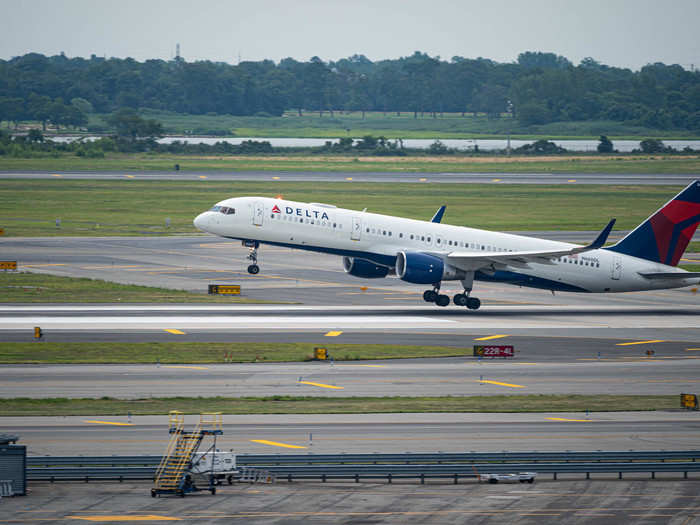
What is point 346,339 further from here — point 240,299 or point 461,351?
point 240,299

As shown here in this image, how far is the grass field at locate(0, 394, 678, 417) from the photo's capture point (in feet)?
114

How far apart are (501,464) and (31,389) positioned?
61.4 ft

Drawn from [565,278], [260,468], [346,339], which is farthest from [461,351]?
[260,468]

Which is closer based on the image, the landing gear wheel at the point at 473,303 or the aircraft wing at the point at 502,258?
the aircraft wing at the point at 502,258

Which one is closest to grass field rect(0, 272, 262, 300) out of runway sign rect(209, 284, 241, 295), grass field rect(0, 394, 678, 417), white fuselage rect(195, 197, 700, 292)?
runway sign rect(209, 284, 241, 295)

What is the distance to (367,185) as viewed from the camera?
419 feet

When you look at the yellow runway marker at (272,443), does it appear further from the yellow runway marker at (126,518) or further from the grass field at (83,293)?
the grass field at (83,293)

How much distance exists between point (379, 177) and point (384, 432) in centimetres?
10848

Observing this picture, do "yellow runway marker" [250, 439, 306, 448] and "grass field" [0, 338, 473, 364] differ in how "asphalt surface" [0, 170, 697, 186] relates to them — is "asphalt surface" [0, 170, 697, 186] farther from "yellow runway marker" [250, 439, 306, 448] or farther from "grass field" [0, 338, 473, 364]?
"yellow runway marker" [250, 439, 306, 448]

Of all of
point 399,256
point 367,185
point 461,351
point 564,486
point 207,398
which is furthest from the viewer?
point 367,185

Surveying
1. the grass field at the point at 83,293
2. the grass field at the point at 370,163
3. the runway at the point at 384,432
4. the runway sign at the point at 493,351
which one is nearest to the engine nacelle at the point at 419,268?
the grass field at the point at 83,293

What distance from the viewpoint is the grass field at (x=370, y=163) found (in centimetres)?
15250

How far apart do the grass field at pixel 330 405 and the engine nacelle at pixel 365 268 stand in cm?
2202

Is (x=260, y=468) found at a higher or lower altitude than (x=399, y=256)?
lower
